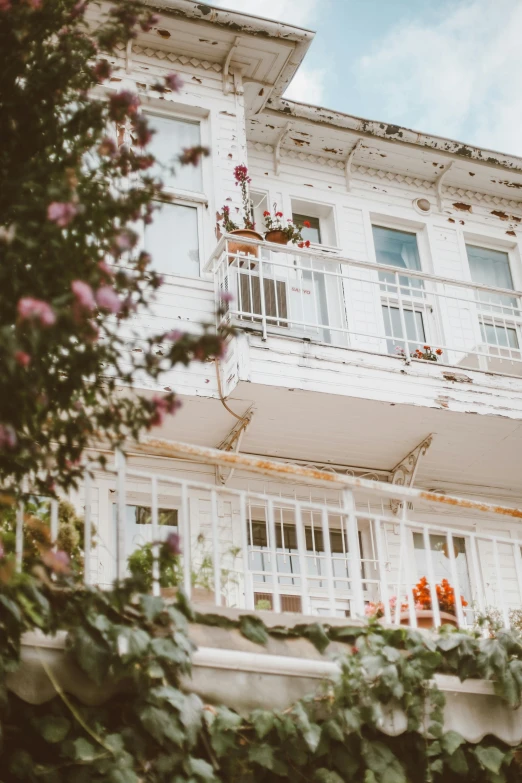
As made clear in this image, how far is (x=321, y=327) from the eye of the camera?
8.27 meters

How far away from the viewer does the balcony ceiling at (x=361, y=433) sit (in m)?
8.73

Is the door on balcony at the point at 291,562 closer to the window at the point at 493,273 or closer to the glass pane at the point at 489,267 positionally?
the window at the point at 493,273

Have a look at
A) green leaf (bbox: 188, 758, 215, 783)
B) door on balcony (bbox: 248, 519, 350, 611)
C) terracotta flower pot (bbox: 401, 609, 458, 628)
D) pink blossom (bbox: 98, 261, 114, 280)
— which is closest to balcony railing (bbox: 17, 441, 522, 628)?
door on balcony (bbox: 248, 519, 350, 611)

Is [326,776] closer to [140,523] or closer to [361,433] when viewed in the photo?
[140,523]

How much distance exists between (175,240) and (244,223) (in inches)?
29.2

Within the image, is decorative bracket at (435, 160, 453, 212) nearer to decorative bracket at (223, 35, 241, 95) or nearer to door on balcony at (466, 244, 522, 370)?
door on balcony at (466, 244, 522, 370)

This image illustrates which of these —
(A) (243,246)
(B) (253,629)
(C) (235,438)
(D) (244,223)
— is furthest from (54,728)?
(D) (244,223)

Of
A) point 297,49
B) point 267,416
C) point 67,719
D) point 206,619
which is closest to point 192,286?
point 267,416

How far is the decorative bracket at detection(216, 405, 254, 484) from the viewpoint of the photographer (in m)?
8.78

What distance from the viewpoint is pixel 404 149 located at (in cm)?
1162

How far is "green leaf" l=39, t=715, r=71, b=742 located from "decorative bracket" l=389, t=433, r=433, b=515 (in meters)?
5.64

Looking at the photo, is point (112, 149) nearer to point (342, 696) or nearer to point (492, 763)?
point (342, 696)

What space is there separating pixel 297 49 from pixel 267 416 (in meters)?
4.27

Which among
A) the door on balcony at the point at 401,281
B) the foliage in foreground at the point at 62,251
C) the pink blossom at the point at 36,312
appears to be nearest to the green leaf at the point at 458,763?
the foliage in foreground at the point at 62,251
